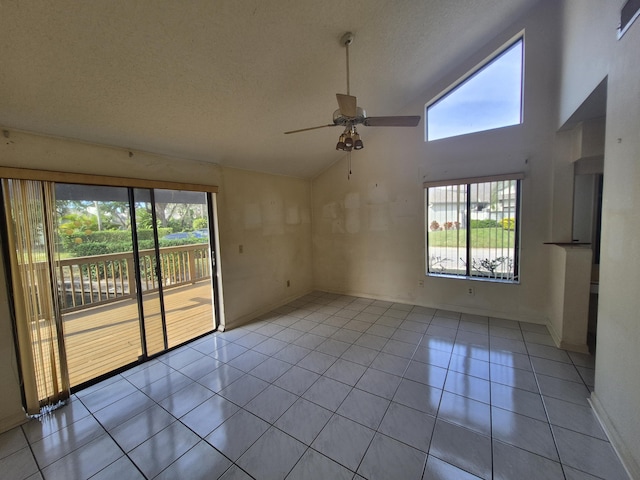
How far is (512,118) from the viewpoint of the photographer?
3.27 meters

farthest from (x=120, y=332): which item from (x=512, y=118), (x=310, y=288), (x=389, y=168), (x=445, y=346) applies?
(x=512, y=118)

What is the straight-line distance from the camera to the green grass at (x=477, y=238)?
3.44m

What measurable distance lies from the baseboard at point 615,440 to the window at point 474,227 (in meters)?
1.86

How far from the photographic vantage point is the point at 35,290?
202 cm

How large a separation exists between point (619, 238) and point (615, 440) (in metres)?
1.25

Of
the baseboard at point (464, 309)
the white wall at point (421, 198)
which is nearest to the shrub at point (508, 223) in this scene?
the white wall at point (421, 198)

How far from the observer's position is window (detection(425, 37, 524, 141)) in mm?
3240

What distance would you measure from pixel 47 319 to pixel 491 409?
361 cm

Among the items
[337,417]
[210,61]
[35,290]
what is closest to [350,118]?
[210,61]

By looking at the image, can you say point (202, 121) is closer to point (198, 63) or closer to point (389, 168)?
point (198, 63)

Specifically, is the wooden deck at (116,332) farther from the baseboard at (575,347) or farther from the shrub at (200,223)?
the baseboard at (575,347)

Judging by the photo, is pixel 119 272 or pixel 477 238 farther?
pixel 477 238

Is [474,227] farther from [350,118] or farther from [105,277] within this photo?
[105,277]

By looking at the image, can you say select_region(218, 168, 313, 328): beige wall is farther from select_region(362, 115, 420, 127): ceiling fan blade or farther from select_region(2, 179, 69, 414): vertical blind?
select_region(362, 115, 420, 127): ceiling fan blade
